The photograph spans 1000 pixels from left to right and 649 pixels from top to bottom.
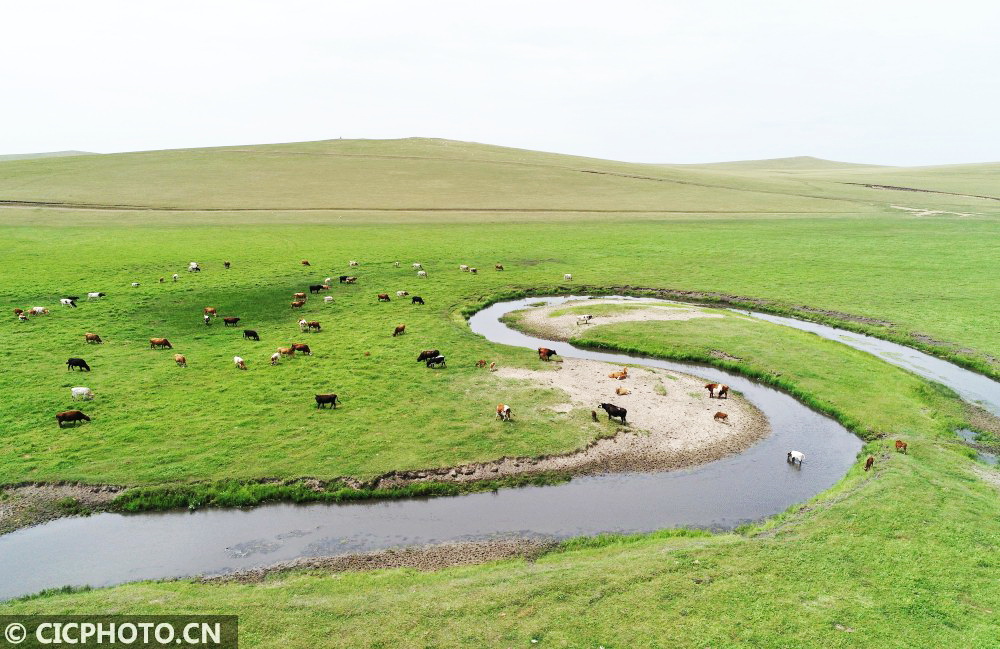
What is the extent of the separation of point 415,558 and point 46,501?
12.3 meters

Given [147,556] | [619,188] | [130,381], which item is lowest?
[147,556]

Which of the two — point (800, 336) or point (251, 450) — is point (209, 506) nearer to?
point (251, 450)

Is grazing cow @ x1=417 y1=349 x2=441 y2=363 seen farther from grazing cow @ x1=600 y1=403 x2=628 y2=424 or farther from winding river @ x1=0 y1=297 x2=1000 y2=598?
winding river @ x1=0 y1=297 x2=1000 y2=598

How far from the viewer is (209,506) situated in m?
17.2

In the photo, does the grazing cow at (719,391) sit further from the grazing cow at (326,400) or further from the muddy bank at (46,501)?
the muddy bank at (46,501)

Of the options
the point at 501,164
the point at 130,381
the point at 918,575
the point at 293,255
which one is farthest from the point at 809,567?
the point at 501,164

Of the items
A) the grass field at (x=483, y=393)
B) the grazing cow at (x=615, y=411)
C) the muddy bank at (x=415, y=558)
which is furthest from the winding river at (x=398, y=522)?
the grazing cow at (x=615, y=411)

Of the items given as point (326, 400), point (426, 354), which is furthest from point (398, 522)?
point (426, 354)

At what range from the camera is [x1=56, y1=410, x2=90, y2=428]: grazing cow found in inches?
821

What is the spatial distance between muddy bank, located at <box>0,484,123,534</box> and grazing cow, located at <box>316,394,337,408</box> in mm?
7498

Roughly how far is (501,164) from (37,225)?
79.7 meters

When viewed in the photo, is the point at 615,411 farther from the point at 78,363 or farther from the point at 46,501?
the point at 78,363

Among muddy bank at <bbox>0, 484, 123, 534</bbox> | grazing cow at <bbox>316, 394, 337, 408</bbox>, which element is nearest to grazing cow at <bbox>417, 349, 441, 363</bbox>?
grazing cow at <bbox>316, 394, 337, 408</bbox>

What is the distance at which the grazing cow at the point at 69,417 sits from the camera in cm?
2086
